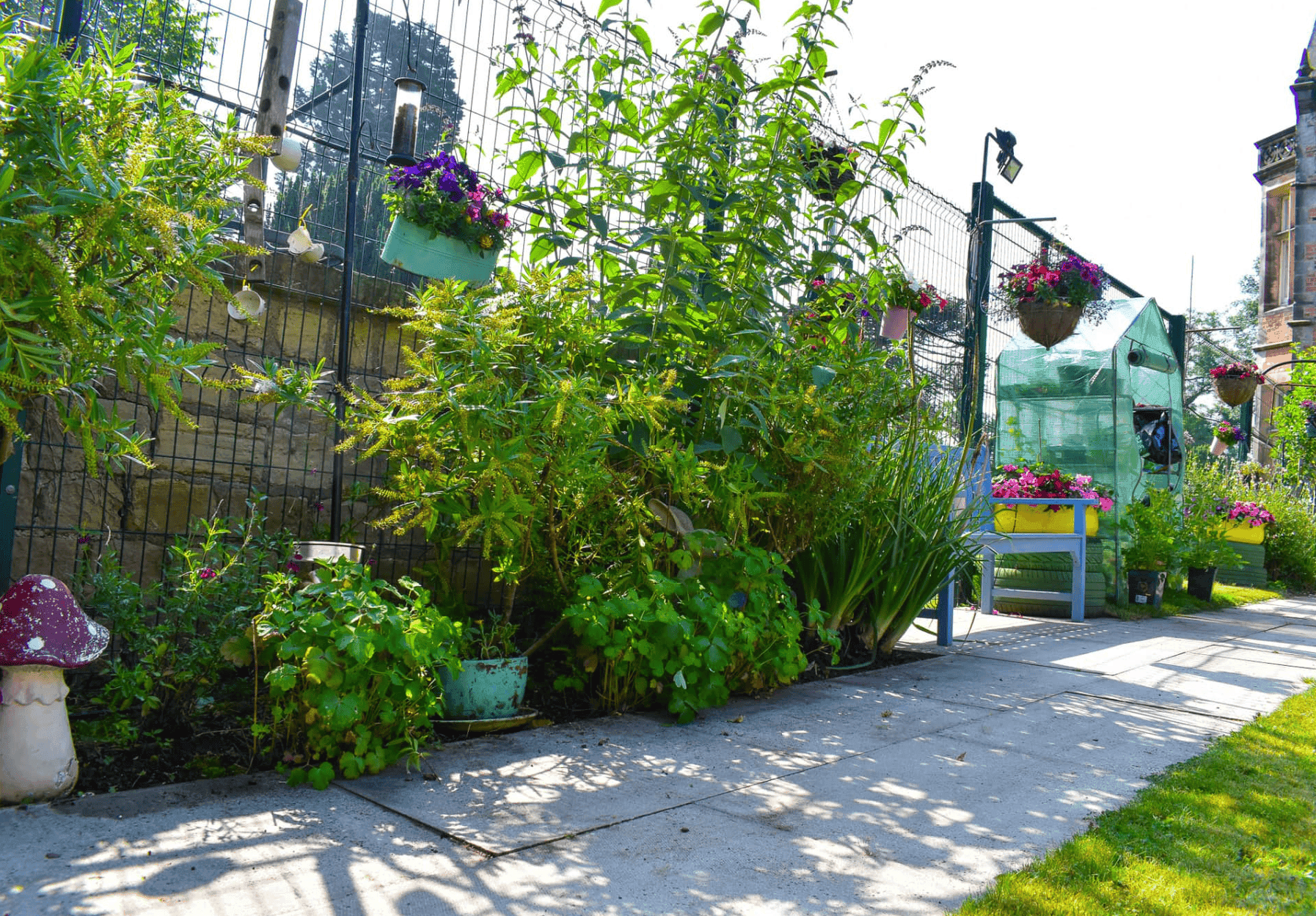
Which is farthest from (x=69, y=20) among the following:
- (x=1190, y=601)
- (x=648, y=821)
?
(x=1190, y=601)

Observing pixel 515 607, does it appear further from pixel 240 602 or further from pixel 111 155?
pixel 111 155

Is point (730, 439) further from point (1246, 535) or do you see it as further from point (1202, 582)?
point (1246, 535)

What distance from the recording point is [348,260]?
11.8ft

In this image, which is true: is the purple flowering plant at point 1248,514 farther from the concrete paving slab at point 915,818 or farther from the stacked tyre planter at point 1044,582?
the concrete paving slab at point 915,818

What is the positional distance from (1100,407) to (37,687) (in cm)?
839

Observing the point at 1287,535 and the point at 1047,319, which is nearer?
the point at 1047,319

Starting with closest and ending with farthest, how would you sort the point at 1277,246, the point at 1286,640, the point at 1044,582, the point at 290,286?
the point at 290,286, the point at 1286,640, the point at 1044,582, the point at 1277,246

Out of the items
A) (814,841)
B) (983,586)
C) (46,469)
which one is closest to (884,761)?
(814,841)

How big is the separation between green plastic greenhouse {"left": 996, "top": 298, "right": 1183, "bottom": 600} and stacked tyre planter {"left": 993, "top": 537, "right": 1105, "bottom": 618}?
17.5 inches

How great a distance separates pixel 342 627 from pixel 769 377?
188cm

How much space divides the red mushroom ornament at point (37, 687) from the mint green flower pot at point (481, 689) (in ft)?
3.36

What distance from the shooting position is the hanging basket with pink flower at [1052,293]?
277 inches

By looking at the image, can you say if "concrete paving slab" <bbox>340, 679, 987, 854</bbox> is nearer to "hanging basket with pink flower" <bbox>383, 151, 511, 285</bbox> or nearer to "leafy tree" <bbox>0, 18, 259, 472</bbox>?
"leafy tree" <bbox>0, 18, 259, 472</bbox>

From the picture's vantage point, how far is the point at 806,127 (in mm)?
3533
